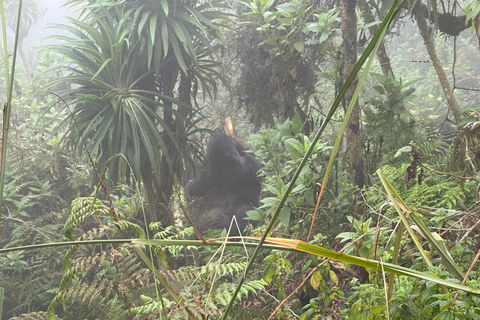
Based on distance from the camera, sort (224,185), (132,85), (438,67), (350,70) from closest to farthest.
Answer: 1. (350,70)
2. (438,67)
3. (132,85)
4. (224,185)

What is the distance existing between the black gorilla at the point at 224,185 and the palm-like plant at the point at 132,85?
63 centimetres

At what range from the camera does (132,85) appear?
8.34ft

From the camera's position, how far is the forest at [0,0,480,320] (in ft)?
3.14

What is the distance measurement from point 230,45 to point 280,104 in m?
0.82

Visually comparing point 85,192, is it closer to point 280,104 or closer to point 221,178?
point 221,178

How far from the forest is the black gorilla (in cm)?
2

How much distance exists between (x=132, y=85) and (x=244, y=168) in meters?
1.46

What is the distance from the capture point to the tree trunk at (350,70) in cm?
166

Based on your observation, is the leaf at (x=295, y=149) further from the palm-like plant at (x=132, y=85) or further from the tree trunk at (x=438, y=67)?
the palm-like plant at (x=132, y=85)

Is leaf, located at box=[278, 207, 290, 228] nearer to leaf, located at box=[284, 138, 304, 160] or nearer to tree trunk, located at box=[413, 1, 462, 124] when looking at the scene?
leaf, located at box=[284, 138, 304, 160]

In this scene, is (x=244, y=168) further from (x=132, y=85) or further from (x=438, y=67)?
(x=438, y=67)

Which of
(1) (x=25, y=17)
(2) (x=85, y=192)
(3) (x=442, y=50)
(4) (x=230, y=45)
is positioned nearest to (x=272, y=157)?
(4) (x=230, y=45)

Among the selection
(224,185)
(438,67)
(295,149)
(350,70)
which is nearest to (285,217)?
(295,149)

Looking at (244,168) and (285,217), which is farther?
(244,168)
